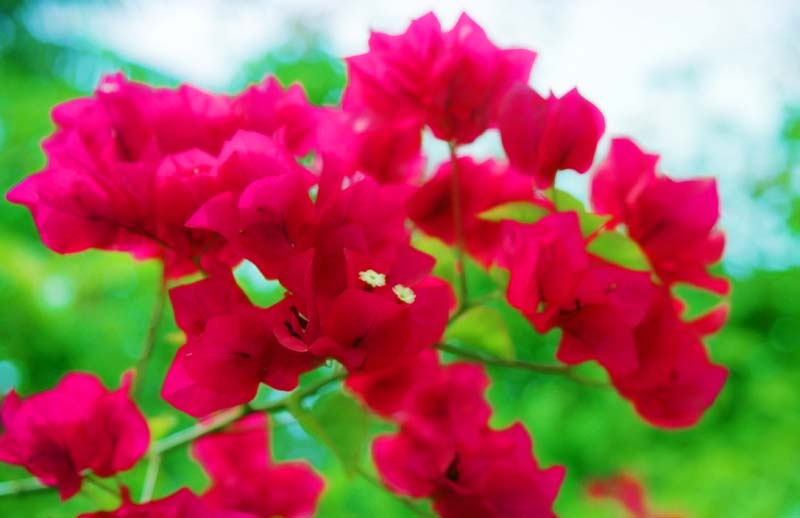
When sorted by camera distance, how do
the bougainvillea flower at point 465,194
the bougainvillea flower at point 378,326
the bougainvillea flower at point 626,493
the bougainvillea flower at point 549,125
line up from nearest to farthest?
the bougainvillea flower at point 378,326 < the bougainvillea flower at point 549,125 < the bougainvillea flower at point 465,194 < the bougainvillea flower at point 626,493

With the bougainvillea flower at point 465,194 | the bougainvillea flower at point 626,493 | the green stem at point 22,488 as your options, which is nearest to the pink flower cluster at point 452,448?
the bougainvillea flower at point 465,194

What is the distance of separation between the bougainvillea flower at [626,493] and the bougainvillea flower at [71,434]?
1.93 meters

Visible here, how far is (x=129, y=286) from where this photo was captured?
173cm

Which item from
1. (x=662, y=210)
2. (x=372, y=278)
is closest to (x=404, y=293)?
(x=372, y=278)

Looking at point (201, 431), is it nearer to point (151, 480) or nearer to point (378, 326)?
point (151, 480)

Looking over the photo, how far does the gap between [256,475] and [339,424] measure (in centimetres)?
18

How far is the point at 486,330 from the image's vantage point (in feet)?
2.18

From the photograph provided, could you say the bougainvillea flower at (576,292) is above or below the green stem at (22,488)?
above

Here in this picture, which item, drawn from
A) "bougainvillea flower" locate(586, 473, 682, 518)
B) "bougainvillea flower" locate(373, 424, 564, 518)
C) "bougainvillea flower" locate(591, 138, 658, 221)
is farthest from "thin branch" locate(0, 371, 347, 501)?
"bougainvillea flower" locate(586, 473, 682, 518)

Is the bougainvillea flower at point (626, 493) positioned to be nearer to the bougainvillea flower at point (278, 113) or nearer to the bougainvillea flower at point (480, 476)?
the bougainvillea flower at point (480, 476)

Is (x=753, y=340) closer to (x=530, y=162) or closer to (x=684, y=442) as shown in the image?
(x=684, y=442)

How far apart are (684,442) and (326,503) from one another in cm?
141

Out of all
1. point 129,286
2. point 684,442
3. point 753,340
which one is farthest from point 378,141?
point 753,340

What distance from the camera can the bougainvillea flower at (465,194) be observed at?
2.10 feet
